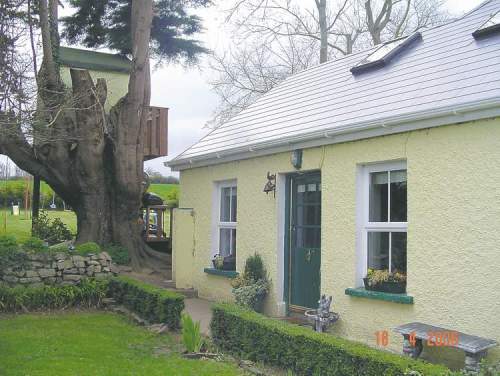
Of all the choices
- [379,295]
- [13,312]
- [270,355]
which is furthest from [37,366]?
[379,295]

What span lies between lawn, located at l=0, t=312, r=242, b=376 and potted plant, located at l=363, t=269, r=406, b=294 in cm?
229

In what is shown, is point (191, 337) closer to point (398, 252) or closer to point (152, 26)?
point (398, 252)

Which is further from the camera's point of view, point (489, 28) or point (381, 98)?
point (381, 98)

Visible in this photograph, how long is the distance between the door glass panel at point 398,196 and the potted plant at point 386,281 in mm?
770

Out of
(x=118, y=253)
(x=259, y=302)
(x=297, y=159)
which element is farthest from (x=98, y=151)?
(x=297, y=159)

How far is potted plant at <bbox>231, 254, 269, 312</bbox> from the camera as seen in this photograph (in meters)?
10.1

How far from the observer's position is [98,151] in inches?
570

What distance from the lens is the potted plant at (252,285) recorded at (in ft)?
33.2

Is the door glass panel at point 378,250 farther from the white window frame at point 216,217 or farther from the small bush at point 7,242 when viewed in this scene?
the small bush at point 7,242

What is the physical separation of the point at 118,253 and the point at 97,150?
2.76 metres

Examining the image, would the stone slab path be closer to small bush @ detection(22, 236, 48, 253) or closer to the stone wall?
the stone wall

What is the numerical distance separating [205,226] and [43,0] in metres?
7.45

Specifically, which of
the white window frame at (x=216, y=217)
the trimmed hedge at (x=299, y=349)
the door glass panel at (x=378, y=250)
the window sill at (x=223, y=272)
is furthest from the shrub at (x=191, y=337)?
the white window frame at (x=216, y=217)

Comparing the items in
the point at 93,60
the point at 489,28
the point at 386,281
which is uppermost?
the point at 93,60
